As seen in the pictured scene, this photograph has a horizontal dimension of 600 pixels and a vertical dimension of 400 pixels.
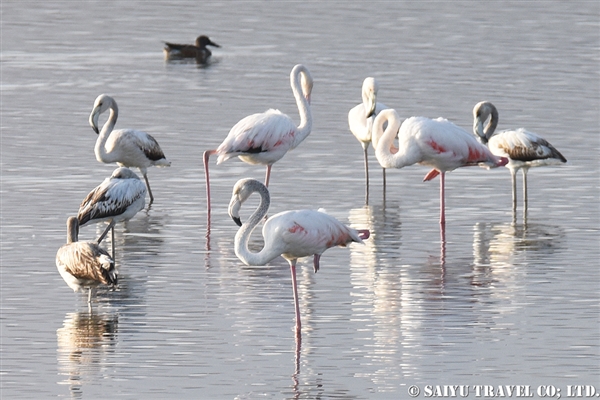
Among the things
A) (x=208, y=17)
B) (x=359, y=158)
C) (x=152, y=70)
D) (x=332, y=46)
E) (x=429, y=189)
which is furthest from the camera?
(x=208, y=17)

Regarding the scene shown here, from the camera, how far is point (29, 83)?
25.6 meters

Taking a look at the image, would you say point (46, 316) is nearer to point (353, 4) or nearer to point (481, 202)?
point (481, 202)

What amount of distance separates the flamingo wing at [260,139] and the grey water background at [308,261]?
0.62 meters

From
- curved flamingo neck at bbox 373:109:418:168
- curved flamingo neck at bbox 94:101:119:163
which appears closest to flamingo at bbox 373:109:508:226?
curved flamingo neck at bbox 373:109:418:168

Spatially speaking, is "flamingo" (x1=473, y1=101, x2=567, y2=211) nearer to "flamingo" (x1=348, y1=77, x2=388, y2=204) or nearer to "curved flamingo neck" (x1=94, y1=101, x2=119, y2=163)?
"flamingo" (x1=348, y1=77, x2=388, y2=204)

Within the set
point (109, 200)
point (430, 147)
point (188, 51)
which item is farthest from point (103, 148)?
point (188, 51)

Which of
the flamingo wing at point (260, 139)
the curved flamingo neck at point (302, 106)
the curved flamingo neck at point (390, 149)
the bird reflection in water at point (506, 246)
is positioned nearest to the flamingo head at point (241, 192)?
the bird reflection in water at point (506, 246)

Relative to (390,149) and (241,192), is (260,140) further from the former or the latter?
(241,192)

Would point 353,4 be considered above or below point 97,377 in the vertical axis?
above

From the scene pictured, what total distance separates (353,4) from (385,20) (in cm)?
400

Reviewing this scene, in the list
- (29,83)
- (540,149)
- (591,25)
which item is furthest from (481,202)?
(591,25)

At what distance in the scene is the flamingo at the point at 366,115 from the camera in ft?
53.9

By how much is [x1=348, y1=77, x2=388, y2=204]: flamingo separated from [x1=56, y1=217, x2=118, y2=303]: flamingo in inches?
218

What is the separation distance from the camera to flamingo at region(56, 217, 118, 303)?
10555 mm
